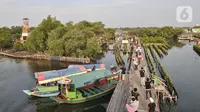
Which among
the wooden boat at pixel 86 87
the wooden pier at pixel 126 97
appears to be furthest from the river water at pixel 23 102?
the wooden pier at pixel 126 97

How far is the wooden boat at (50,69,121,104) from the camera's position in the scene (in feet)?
61.2

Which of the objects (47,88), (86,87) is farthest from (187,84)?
(47,88)

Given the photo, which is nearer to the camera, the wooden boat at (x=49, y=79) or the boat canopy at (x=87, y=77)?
the boat canopy at (x=87, y=77)

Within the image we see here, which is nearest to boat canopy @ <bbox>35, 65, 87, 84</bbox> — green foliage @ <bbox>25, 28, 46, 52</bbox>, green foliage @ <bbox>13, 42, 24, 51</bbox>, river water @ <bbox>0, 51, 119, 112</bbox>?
river water @ <bbox>0, 51, 119, 112</bbox>

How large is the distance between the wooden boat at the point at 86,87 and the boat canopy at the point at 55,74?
188 centimetres

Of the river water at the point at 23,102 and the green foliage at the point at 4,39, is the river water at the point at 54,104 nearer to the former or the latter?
the river water at the point at 23,102

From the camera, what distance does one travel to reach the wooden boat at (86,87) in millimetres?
18641

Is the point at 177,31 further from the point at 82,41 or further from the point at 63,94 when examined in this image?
the point at 63,94

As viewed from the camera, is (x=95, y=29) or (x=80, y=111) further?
(x=95, y=29)

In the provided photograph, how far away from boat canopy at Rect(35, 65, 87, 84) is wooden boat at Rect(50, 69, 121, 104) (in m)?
1.88

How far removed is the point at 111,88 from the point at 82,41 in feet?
63.5

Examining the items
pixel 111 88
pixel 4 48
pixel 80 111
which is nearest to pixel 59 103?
pixel 80 111

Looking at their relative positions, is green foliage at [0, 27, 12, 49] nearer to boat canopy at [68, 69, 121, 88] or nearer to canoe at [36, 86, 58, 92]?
canoe at [36, 86, 58, 92]

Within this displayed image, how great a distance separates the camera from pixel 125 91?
15570 millimetres
